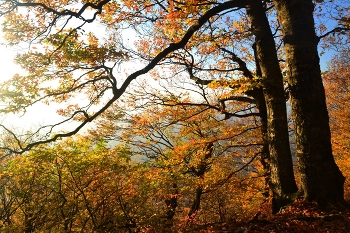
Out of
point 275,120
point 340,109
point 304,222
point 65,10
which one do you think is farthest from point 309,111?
point 340,109

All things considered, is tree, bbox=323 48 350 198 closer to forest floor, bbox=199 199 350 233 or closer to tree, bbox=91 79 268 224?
tree, bbox=91 79 268 224

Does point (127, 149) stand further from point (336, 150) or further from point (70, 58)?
point (336, 150)

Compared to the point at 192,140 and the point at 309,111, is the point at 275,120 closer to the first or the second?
the point at 309,111

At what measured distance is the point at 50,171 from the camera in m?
6.70

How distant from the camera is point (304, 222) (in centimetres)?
339

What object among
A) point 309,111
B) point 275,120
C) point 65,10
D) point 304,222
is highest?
point 65,10

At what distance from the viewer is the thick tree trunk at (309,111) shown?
3.87 metres

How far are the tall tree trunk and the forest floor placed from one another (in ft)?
2.69

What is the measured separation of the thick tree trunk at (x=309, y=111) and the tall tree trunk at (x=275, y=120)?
0.69m

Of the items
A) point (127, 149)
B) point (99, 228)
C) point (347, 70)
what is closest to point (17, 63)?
point (127, 149)

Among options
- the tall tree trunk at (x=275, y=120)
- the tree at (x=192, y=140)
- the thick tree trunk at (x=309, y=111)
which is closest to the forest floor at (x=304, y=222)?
the thick tree trunk at (x=309, y=111)

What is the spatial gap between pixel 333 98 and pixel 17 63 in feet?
74.6

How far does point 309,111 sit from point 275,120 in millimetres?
1051

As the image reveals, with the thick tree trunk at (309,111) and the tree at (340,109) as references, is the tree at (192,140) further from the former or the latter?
the tree at (340,109)
